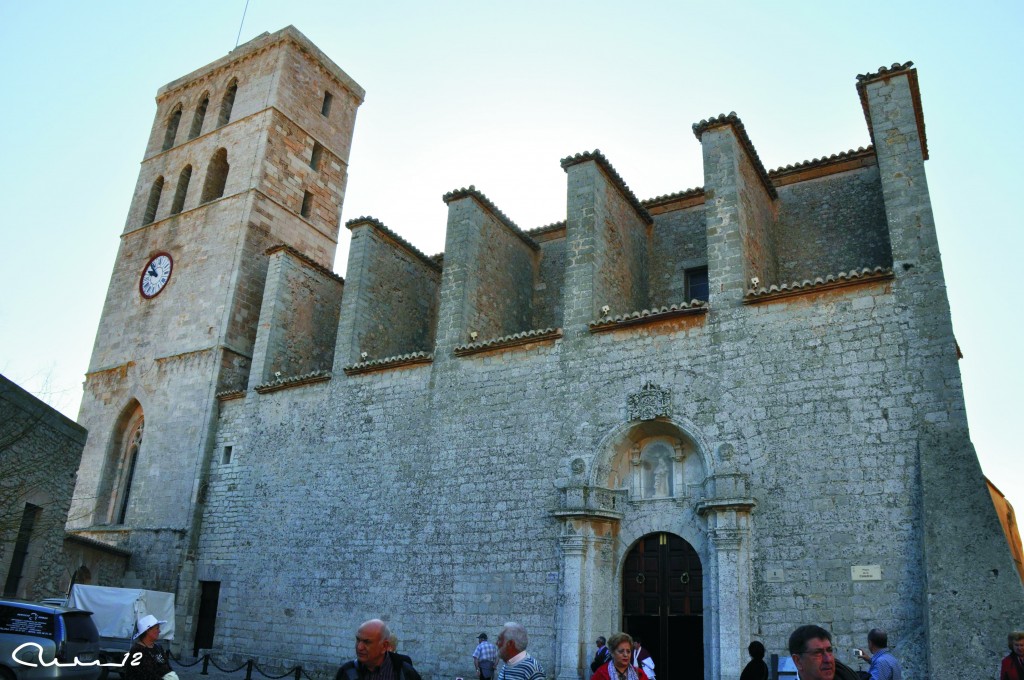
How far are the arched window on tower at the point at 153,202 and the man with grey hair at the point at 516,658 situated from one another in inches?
812

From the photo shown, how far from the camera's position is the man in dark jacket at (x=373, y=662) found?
146 inches

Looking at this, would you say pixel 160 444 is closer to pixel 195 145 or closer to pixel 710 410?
pixel 195 145

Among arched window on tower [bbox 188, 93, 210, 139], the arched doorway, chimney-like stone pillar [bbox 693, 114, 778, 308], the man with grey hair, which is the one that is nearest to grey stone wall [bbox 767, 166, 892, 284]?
chimney-like stone pillar [bbox 693, 114, 778, 308]

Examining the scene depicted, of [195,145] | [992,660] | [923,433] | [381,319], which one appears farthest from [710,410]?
[195,145]

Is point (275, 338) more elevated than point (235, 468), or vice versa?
point (275, 338)

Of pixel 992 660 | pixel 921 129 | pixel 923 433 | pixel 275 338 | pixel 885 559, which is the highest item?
pixel 921 129

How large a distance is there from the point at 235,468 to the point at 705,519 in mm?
10104

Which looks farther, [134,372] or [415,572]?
[134,372]

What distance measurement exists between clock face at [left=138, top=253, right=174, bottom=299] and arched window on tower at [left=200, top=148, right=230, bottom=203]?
6.68 feet

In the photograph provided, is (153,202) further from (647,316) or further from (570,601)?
(570,601)

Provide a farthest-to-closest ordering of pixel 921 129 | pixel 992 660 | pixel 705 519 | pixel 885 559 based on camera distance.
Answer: pixel 921 129 → pixel 705 519 → pixel 885 559 → pixel 992 660

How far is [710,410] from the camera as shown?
36.9 ft

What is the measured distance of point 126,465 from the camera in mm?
18688

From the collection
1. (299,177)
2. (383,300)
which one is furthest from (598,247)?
(299,177)
